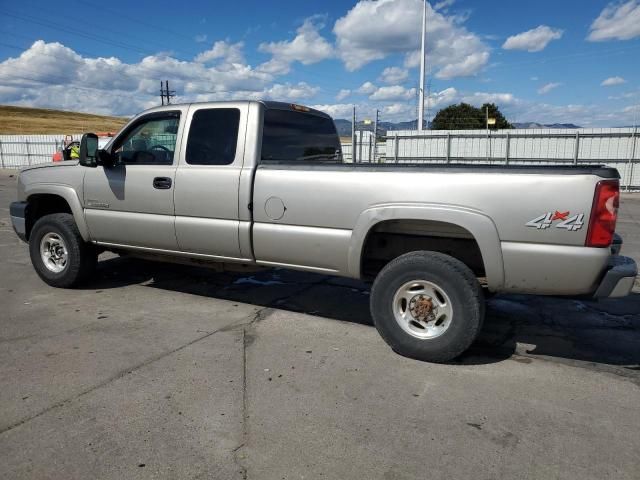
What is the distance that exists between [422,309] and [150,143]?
10.5ft

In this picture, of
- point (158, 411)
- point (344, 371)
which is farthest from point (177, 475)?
point (344, 371)

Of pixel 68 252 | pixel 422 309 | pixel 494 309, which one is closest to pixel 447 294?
pixel 422 309

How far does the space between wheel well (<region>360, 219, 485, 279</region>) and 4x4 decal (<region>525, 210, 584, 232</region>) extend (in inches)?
20.3

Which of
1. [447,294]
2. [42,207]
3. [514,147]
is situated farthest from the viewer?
[514,147]

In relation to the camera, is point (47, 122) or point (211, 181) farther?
point (47, 122)

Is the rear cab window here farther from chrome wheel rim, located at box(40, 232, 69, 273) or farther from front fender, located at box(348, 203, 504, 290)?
chrome wheel rim, located at box(40, 232, 69, 273)

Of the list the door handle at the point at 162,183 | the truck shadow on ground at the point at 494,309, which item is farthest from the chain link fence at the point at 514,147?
the door handle at the point at 162,183

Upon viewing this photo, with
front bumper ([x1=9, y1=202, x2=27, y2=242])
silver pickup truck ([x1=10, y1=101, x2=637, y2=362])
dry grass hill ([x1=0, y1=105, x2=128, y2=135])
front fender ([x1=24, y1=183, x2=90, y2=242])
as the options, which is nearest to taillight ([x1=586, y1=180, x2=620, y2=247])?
silver pickup truck ([x1=10, y1=101, x2=637, y2=362])

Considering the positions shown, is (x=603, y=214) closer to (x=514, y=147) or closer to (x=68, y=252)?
(x=68, y=252)

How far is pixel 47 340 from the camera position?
4.38 meters

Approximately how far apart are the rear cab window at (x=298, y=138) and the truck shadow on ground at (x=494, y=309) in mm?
1515

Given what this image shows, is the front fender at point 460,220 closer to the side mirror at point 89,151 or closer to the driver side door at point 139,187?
the driver side door at point 139,187

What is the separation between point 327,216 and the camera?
4188 millimetres

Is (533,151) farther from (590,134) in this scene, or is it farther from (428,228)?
(428,228)
